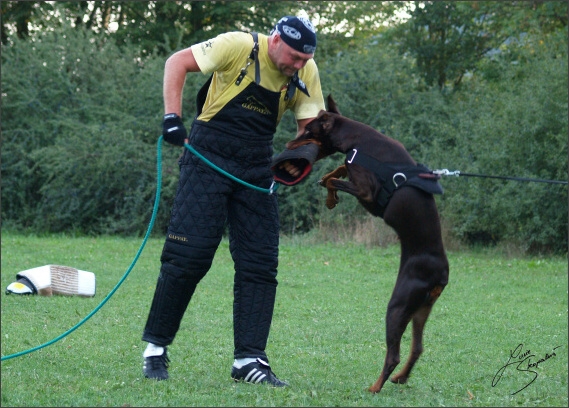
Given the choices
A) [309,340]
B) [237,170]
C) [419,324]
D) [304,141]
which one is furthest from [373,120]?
[419,324]

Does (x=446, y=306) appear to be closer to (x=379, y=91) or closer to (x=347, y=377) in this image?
(x=347, y=377)

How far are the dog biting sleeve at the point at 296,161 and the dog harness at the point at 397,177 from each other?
0.38 meters

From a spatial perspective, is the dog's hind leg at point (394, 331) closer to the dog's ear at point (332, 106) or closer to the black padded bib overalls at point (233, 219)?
the black padded bib overalls at point (233, 219)

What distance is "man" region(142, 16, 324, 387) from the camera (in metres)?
5.31

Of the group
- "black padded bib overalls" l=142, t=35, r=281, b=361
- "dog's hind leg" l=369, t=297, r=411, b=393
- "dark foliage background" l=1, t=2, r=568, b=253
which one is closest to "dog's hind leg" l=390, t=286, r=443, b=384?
"dog's hind leg" l=369, t=297, r=411, b=393

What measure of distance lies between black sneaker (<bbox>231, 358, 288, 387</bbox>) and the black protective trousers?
0.28 feet

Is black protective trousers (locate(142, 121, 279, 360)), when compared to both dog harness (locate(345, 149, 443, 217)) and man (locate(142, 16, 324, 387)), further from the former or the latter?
dog harness (locate(345, 149, 443, 217))

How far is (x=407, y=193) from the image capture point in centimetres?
500

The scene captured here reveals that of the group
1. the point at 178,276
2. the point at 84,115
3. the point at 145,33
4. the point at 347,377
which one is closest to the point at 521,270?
the point at 347,377

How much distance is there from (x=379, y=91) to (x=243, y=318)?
1371 cm

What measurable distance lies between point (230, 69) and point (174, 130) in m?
0.57

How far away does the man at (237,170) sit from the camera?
531 centimetres

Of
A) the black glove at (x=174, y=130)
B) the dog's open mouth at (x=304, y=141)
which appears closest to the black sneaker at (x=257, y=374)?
the dog's open mouth at (x=304, y=141)

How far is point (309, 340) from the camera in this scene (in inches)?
299
